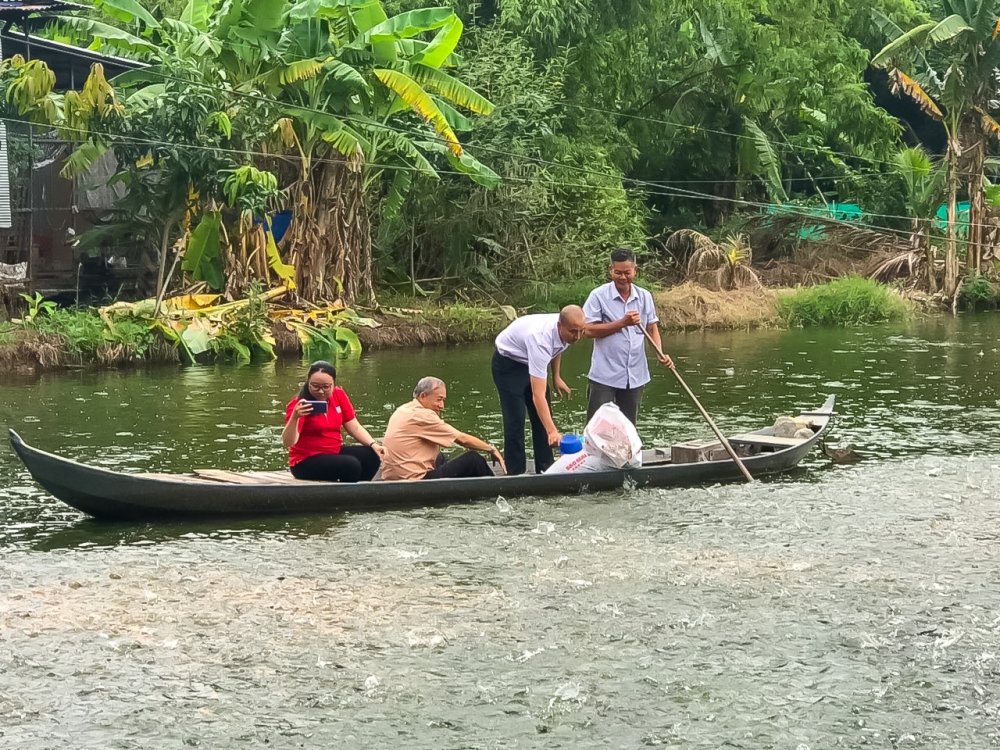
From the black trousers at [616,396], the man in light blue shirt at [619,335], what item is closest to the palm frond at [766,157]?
the man in light blue shirt at [619,335]

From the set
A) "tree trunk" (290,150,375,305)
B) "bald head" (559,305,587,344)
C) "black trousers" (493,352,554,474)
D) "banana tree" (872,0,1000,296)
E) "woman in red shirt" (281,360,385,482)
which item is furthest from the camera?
"banana tree" (872,0,1000,296)

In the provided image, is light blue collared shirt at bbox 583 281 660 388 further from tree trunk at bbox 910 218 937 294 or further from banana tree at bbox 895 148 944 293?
banana tree at bbox 895 148 944 293

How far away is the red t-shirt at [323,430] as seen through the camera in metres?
10.8

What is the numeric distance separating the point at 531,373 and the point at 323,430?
172cm

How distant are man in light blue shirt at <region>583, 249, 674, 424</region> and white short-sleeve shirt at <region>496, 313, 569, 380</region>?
0.40 m

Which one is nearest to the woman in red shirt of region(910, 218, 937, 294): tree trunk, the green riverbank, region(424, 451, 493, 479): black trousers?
region(424, 451, 493, 479): black trousers

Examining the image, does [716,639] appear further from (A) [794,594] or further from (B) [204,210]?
(B) [204,210]

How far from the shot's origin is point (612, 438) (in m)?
11.4

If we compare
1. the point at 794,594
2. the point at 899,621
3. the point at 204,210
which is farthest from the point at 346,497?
the point at 204,210

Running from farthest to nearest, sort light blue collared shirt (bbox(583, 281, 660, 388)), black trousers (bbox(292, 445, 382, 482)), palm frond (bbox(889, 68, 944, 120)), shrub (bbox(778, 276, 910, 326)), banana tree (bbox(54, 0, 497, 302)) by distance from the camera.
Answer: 1. palm frond (bbox(889, 68, 944, 120))
2. shrub (bbox(778, 276, 910, 326))
3. banana tree (bbox(54, 0, 497, 302))
4. light blue collared shirt (bbox(583, 281, 660, 388))
5. black trousers (bbox(292, 445, 382, 482))

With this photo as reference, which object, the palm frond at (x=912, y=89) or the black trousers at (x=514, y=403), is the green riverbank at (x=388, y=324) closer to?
the palm frond at (x=912, y=89)

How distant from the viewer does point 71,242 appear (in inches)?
1040

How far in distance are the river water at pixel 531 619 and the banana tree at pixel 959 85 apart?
20.7m

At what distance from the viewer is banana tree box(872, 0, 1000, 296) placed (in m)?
32.5
